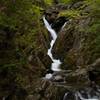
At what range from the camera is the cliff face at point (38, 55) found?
10969mm

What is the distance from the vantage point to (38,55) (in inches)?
682

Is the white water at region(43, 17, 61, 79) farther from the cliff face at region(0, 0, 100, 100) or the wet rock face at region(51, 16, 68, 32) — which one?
the wet rock face at region(51, 16, 68, 32)

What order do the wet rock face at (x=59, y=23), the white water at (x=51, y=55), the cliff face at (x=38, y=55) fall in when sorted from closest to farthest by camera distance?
the cliff face at (x=38, y=55)
the white water at (x=51, y=55)
the wet rock face at (x=59, y=23)

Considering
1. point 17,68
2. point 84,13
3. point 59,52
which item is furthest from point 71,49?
point 17,68

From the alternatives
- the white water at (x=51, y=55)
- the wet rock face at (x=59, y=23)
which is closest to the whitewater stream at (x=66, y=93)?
the white water at (x=51, y=55)

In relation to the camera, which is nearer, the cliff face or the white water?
the cliff face

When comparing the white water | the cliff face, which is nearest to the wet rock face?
the white water

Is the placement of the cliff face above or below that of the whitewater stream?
above

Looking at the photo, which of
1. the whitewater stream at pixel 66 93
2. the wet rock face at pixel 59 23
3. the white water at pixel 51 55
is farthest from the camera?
the wet rock face at pixel 59 23

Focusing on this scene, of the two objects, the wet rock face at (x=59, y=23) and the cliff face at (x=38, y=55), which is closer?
the cliff face at (x=38, y=55)

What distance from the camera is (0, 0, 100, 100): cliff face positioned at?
10969mm

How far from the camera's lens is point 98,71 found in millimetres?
15188

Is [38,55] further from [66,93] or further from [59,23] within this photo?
[59,23]

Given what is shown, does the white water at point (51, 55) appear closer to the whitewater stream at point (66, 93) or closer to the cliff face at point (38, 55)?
the whitewater stream at point (66, 93)
